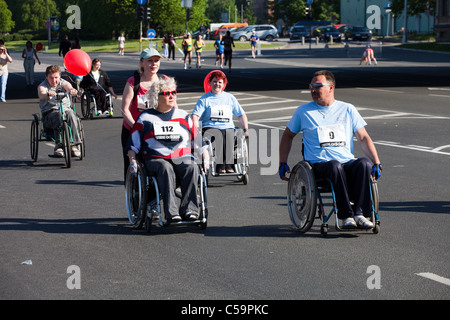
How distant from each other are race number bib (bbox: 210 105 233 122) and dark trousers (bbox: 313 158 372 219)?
405 centimetres

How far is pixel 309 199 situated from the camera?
8.42 metres

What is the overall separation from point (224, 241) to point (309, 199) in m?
0.87

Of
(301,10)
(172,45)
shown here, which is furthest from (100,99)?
(301,10)

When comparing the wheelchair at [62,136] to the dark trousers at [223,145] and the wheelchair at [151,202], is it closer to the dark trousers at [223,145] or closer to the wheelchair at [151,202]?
the dark trousers at [223,145]

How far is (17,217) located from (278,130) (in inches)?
406

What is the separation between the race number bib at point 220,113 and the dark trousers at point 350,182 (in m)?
4.05

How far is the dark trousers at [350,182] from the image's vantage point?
27.1 ft

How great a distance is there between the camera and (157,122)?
877 cm

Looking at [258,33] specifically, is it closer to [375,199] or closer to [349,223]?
[375,199]

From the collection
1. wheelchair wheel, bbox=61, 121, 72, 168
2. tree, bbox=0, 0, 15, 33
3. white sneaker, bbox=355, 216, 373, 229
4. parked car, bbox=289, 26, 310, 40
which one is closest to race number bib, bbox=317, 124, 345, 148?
white sneaker, bbox=355, 216, 373, 229

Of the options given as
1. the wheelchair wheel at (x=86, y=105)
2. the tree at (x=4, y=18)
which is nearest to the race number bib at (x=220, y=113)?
the wheelchair wheel at (x=86, y=105)

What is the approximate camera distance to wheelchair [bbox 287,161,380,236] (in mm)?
8344

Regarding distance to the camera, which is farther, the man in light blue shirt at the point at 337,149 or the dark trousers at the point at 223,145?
the dark trousers at the point at 223,145
